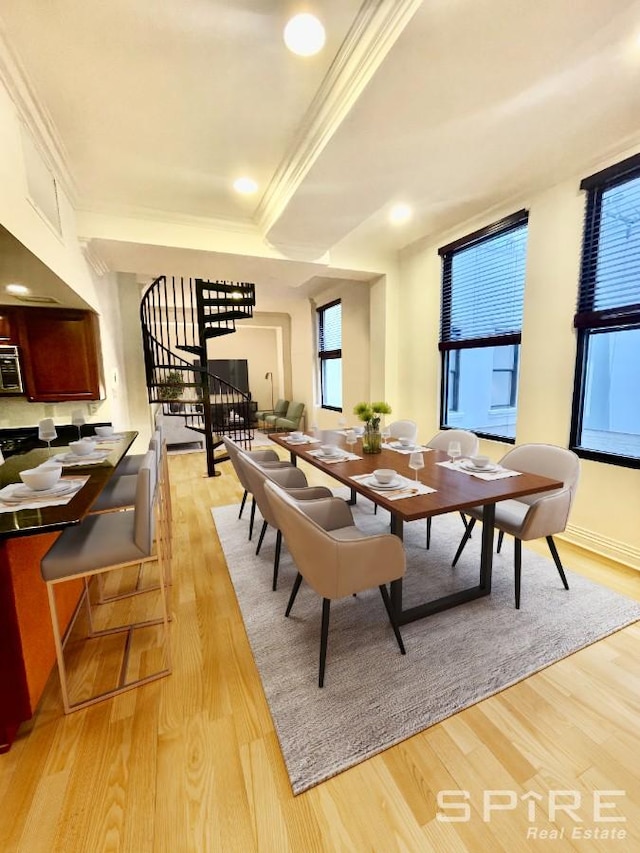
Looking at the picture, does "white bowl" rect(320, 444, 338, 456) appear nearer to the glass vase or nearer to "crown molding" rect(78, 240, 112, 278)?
the glass vase

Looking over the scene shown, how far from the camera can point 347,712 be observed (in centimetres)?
143

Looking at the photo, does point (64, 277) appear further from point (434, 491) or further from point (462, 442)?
point (462, 442)

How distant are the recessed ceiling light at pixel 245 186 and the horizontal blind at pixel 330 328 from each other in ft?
10.4

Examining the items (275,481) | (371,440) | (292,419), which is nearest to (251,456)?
(275,481)

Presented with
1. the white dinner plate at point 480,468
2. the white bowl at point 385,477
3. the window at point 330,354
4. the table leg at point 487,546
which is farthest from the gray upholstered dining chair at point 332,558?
the window at point 330,354

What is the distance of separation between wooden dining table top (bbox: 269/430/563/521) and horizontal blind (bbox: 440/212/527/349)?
5.25 ft

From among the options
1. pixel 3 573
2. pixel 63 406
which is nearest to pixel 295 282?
pixel 63 406

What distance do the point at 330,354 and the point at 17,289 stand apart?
15.8ft

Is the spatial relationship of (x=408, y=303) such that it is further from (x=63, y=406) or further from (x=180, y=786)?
(x=180, y=786)

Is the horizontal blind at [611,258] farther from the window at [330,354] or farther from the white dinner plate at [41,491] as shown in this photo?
the window at [330,354]

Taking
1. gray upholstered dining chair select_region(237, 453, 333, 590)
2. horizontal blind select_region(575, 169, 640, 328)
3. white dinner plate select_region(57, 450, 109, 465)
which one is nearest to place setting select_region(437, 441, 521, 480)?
gray upholstered dining chair select_region(237, 453, 333, 590)

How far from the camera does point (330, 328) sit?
657cm

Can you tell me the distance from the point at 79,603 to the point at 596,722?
2673mm

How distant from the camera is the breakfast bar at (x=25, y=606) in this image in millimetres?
1265
